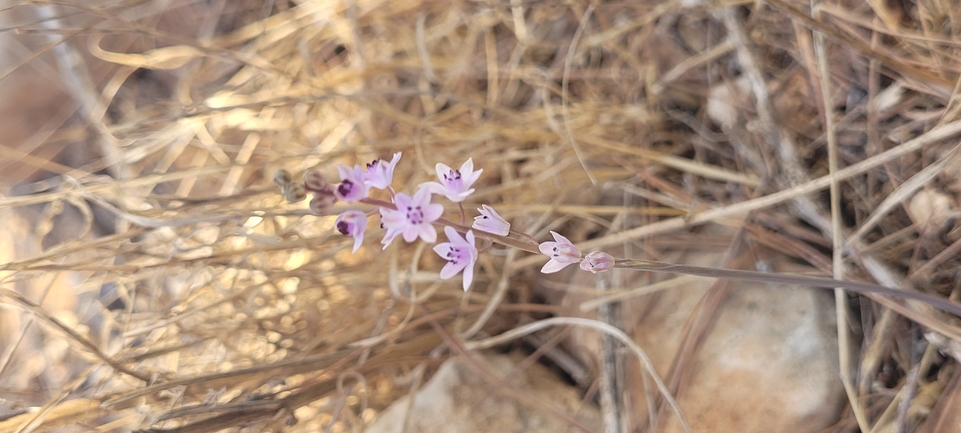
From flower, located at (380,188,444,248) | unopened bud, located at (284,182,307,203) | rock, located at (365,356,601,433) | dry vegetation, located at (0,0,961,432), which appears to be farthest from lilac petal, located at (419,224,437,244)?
rock, located at (365,356,601,433)

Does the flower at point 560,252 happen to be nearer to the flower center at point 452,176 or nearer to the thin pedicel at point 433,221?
the thin pedicel at point 433,221

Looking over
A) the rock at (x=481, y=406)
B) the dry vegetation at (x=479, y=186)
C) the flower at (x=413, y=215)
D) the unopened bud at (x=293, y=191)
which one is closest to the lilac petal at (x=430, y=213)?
the flower at (x=413, y=215)

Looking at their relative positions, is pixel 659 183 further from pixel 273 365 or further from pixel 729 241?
pixel 273 365

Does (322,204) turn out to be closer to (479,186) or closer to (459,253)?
(459,253)

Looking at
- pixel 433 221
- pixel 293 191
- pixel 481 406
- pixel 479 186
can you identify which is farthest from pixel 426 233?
pixel 479 186

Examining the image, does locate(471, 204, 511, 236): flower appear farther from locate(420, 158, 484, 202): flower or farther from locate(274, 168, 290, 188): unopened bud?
locate(274, 168, 290, 188): unopened bud

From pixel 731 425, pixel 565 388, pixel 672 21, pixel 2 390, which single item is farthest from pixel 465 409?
pixel 672 21
